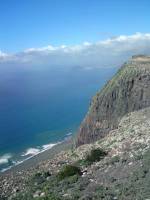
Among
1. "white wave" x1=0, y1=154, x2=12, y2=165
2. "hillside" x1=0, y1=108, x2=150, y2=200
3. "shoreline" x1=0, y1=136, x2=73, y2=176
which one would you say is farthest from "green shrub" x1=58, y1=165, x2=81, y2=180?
"white wave" x1=0, y1=154, x2=12, y2=165

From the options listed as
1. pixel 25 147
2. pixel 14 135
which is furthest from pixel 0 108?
pixel 25 147

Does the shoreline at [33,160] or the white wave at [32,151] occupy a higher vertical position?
the shoreline at [33,160]

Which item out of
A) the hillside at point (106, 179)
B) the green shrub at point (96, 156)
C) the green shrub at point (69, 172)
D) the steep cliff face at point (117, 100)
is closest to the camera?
the hillside at point (106, 179)

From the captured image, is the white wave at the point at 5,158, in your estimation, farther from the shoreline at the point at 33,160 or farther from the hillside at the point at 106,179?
the hillside at the point at 106,179

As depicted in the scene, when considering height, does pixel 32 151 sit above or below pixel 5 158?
above

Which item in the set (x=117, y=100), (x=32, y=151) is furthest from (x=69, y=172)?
(x=32, y=151)

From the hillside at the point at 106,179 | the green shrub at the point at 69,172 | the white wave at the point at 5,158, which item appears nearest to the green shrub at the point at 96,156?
the hillside at the point at 106,179

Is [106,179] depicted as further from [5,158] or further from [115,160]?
[5,158]

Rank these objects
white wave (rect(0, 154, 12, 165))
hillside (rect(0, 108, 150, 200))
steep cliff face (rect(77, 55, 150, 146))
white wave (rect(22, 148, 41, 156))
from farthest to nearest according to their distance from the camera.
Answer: white wave (rect(22, 148, 41, 156)) < white wave (rect(0, 154, 12, 165)) < steep cliff face (rect(77, 55, 150, 146)) < hillside (rect(0, 108, 150, 200))

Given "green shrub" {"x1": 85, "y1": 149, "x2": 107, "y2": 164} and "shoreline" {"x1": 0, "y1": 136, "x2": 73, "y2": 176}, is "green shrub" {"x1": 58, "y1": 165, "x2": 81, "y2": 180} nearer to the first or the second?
"green shrub" {"x1": 85, "y1": 149, "x2": 107, "y2": 164}
